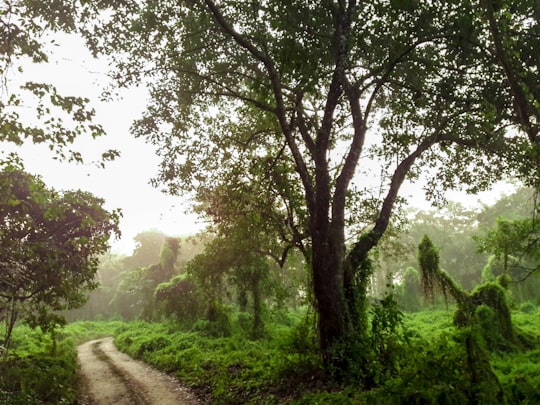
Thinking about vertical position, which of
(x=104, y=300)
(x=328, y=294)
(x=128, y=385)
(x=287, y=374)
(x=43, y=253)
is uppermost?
(x=104, y=300)

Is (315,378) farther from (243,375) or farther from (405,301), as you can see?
(405,301)

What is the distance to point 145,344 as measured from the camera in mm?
18469

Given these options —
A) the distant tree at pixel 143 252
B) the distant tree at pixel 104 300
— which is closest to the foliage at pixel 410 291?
the distant tree at pixel 104 300

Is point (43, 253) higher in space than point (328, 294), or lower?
higher

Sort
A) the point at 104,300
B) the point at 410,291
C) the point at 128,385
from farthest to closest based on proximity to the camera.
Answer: the point at 104,300, the point at 410,291, the point at 128,385

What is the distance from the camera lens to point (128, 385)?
12.2 metres

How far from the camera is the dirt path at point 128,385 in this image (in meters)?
10.5

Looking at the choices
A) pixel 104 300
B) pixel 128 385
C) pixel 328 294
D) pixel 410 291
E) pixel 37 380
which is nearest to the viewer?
pixel 328 294

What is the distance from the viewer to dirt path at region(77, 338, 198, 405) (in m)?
10.5

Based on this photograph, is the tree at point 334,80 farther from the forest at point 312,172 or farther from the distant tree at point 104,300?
the distant tree at point 104,300

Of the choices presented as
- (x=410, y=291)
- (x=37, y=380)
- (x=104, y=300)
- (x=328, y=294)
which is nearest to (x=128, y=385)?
(x=37, y=380)

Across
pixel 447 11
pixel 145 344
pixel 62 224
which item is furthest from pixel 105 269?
pixel 447 11

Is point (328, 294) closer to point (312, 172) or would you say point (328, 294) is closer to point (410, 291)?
point (312, 172)

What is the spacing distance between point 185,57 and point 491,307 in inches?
644
